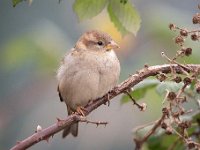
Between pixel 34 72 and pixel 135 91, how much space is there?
7.35 feet

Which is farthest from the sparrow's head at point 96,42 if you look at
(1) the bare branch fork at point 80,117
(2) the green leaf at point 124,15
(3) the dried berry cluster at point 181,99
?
(3) the dried berry cluster at point 181,99

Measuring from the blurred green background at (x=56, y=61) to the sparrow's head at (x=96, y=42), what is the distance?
38 centimetres

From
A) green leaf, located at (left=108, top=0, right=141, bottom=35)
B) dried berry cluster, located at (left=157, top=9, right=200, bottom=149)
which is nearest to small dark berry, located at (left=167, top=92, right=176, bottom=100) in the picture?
dried berry cluster, located at (left=157, top=9, right=200, bottom=149)

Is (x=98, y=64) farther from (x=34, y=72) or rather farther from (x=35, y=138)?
(x=34, y=72)

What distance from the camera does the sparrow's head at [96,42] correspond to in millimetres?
3832

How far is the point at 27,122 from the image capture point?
20.7 feet

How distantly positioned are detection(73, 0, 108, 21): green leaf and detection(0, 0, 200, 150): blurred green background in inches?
37.3

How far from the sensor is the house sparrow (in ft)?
11.5

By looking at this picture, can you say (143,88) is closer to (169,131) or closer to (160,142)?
(160,142)

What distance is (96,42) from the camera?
3.87 metres

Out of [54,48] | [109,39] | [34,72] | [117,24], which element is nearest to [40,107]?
[34,72]

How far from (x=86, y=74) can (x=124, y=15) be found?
1007 millimetres

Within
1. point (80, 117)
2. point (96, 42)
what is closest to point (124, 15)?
point (80, 117)

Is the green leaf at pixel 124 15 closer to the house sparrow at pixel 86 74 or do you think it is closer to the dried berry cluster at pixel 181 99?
the dried berry cluster at pixel 181 99
